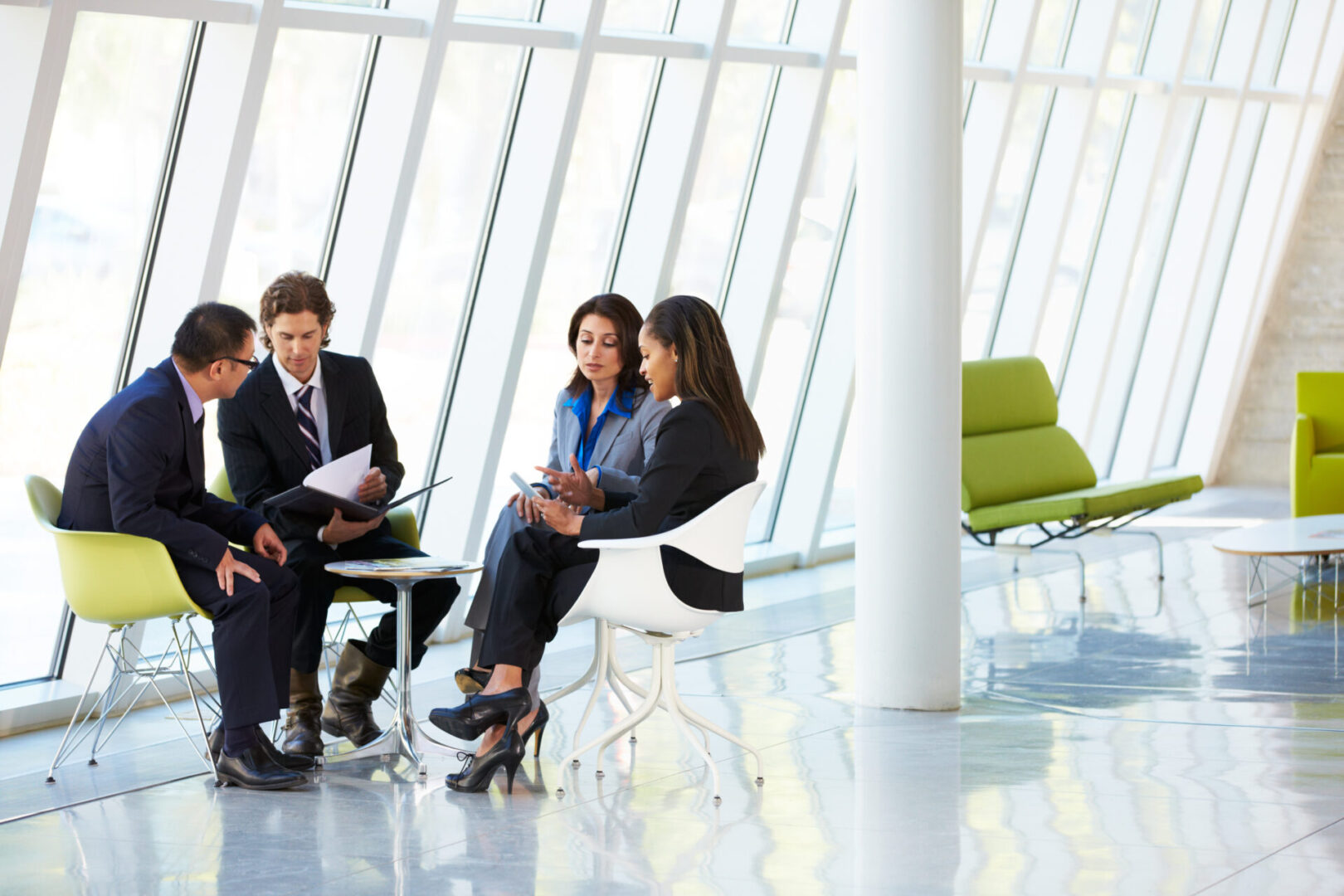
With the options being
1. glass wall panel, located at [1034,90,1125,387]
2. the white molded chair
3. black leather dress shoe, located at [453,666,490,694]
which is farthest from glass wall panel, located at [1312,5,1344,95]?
black leather dress shoe, located at [453,666,490,694]

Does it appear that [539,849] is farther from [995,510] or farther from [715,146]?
[715,146]

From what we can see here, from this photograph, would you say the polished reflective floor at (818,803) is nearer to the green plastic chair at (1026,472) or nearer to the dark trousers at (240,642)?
the dark trousers at (240,642)

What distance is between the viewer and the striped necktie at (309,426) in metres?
4.59

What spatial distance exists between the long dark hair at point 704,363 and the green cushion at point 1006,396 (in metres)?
3.66

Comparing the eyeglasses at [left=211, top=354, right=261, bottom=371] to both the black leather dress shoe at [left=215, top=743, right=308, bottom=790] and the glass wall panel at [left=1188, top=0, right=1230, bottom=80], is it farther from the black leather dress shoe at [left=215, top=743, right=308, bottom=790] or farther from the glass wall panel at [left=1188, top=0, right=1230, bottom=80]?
the glass wall panel at [left=1188, top=0, right=1230, bottom=80]

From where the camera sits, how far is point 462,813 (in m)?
3.90

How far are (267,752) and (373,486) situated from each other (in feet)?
2.56

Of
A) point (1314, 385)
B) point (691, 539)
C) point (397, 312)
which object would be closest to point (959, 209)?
point (691, 539)

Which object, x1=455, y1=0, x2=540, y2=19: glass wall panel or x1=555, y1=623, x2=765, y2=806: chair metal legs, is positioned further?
x1=455, y1=0, x2=540, y2=19: glass wall panel

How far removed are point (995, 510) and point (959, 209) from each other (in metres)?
2.46

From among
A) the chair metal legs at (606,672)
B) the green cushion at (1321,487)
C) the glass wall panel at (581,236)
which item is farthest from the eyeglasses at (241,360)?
the green cushion at (1321,487)

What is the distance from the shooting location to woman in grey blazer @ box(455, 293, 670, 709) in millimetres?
4383

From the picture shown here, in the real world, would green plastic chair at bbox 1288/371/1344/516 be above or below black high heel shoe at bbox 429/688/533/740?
above

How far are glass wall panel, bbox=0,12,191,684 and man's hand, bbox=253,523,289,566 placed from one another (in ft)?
3.40
